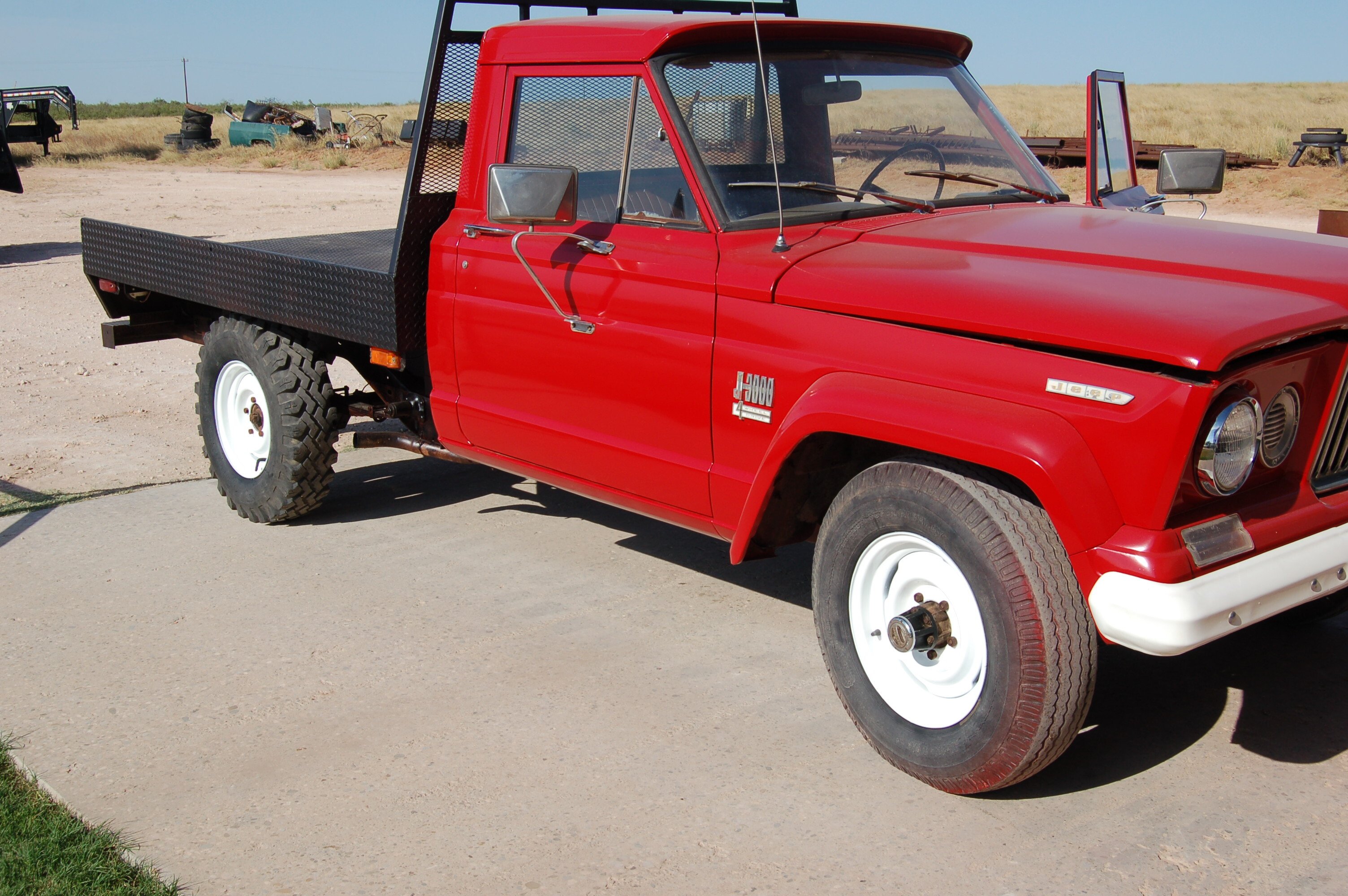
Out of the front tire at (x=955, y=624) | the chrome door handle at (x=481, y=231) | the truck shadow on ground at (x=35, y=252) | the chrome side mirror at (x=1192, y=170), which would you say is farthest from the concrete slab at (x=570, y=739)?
the truck shadow on ground at (x=35, y=252)

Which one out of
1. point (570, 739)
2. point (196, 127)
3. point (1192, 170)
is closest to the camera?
point (570, 739)

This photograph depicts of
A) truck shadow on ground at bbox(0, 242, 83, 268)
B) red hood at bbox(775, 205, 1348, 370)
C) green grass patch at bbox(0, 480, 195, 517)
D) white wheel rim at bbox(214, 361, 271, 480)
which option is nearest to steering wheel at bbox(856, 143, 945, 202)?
red hood at bbox(775, 205, 1348, 370)

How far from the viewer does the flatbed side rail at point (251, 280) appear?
5.01 m

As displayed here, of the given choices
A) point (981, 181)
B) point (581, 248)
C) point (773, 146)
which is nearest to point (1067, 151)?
point (981, 181)

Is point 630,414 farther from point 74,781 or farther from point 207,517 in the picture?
point 207,517

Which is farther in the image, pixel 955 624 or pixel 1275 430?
pixel 955 624

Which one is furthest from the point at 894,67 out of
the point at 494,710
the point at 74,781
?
the point at 74,781

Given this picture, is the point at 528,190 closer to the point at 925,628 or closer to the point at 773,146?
the point at 773,146

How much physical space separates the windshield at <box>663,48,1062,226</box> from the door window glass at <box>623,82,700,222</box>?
0.10 m

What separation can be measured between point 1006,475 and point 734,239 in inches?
46.6

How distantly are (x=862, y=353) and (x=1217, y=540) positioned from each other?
1021 millimetres

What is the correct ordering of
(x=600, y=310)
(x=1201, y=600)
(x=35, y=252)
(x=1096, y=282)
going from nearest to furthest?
(x=1201, y=600)
(x=1096, y=282)
(x=600, y=310)
(x=35, y=252)

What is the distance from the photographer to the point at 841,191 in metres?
4.10

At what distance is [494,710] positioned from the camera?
12.7 feet
